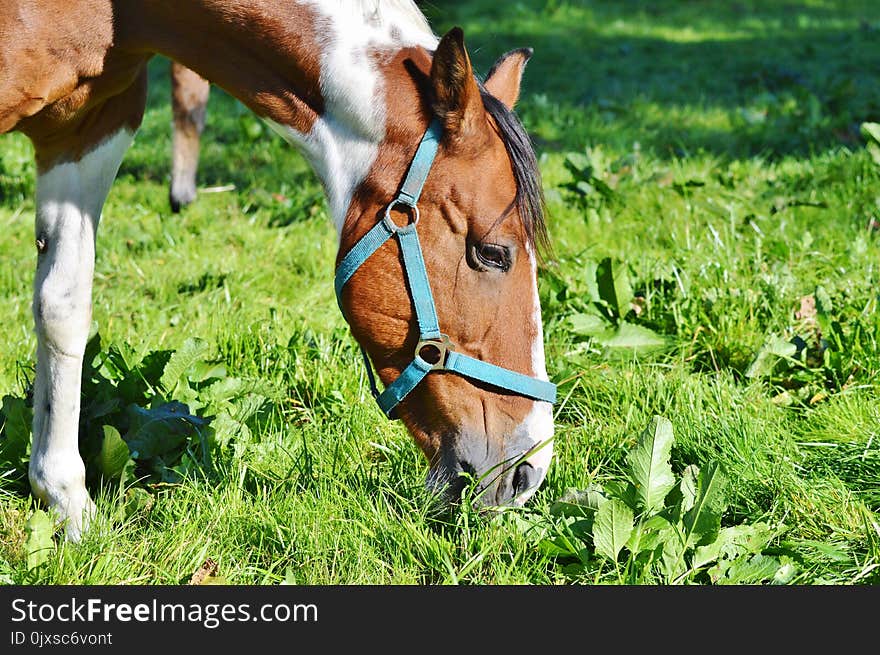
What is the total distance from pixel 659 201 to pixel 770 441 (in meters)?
2.26

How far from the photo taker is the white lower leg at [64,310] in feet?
8.49

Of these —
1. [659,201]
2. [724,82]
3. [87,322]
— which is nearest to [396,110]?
[87,322]

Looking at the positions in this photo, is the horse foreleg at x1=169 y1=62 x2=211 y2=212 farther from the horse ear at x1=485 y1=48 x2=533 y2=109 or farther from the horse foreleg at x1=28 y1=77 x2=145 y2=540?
the horse ear at x1=485 y1=48 x2=533 y2=109

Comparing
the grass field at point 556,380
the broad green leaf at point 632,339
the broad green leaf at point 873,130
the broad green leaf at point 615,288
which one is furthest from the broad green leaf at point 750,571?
the broad green leaf at point 873,130

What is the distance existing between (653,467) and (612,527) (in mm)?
209

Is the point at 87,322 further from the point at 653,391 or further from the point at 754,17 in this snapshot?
the point at 754,17

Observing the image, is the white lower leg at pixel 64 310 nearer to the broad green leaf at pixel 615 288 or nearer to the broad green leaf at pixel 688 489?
the broad green leaf at pixel 688 489

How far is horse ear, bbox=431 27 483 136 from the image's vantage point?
2.06 metres

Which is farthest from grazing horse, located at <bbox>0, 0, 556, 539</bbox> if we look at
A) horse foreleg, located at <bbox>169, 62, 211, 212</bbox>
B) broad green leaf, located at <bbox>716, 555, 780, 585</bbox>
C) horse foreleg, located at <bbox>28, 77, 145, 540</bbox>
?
horse foreleg, located at <bbox>169, 62, 211, 212</bbox>

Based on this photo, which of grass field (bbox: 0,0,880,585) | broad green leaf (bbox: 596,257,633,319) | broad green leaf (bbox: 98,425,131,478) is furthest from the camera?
broad green leaf (bbox: 596,257,633,319)

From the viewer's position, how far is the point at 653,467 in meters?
2.34

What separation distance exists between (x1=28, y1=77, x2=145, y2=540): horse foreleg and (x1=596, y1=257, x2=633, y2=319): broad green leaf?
5.42 ft

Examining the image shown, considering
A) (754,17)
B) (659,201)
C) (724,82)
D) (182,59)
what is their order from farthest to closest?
(754,17) < (724,82) < (659,201) < (182,59)

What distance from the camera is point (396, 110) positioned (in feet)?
7.19
